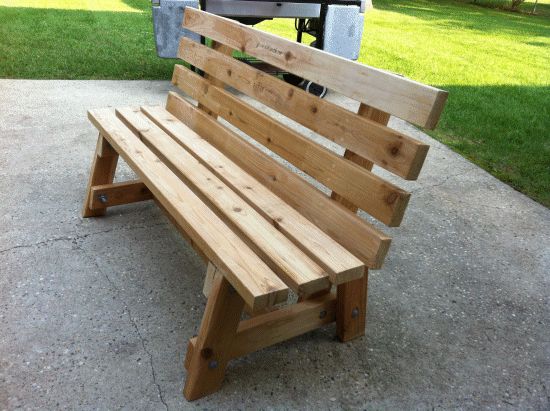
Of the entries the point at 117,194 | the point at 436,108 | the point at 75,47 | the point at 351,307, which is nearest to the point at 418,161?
the point at 436,108

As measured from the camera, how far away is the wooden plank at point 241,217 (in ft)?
5.74

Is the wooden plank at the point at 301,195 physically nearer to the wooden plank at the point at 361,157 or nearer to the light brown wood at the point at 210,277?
the wooden plank at the point at 361,157

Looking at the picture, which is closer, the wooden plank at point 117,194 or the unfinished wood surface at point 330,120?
the unfinished wood surface at point 330,120

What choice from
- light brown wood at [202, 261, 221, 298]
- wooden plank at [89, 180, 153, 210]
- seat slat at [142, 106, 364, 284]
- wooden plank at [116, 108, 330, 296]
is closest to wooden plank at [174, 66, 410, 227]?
seat slat at [142, 106, 364, 284]

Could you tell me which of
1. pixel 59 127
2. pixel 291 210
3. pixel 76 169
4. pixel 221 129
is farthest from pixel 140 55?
pixel 291 210

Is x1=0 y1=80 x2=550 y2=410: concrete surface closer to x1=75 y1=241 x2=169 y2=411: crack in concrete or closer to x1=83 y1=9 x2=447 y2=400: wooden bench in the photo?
x1=75 y1=241 x2=169 y2=411: crack in concrete

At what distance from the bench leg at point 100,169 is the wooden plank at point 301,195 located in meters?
0.51

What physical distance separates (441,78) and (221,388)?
6.81 meters

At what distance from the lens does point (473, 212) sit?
3.72m

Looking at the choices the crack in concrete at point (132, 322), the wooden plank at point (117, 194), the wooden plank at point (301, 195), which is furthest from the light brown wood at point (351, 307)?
the wooden plank at point (117, 194)

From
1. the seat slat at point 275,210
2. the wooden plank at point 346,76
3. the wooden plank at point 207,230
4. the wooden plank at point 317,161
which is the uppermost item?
the wooden plank at point 346,76

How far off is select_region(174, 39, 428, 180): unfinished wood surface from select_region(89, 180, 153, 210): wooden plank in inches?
33.4

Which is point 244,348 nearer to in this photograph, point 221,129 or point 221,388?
point 221,388

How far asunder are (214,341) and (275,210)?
577 millimetres
